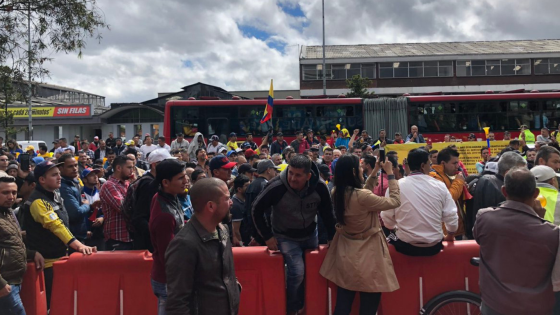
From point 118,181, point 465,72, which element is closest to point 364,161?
point 118,181

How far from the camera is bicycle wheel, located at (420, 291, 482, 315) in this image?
4316mm

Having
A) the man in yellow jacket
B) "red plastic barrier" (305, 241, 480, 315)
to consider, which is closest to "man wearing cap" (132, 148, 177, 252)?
"red plastic barrier" (305, 241, 480, 315)

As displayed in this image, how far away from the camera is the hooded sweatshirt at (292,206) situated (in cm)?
428

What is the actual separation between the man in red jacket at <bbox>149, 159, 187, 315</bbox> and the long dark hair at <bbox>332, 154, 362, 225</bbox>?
4.54ft

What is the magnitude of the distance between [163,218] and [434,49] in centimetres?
4939

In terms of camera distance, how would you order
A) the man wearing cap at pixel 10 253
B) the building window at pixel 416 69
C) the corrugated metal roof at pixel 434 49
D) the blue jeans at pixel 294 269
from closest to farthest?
the man wearing cap at pixel 10 253 < the blue jeans at pixel 294 269 < the building window at pixel 416 69 < the corrugated metal roof at pixel 434 49

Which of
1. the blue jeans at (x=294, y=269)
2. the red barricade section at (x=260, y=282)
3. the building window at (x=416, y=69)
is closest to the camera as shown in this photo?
the blue jeans at (x=294, y=269)

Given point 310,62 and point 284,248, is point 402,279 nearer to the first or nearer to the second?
point 284,248

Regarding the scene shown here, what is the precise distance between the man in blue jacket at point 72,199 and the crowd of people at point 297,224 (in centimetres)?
1

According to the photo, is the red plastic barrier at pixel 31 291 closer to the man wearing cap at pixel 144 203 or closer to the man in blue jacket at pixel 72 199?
the man in blue jacket at pixel 72 199

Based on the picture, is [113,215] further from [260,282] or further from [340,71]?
[340,71]

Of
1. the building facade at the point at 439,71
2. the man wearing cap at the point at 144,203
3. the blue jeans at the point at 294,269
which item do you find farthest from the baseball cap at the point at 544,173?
the building facade at the point at 439,71

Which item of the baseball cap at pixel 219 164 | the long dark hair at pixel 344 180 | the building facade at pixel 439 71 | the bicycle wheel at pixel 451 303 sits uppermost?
the building facade at pixel 439 71

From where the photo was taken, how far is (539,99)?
748 inches
